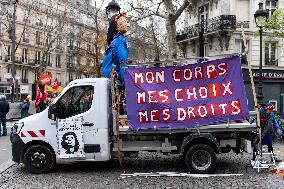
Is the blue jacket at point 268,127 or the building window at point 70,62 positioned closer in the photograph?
the blue jacket at point 268,127

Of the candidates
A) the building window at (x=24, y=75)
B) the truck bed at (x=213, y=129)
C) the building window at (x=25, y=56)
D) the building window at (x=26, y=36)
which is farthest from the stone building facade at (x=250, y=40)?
the building window at (x=24, y=75)

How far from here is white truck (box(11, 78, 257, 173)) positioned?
902cm

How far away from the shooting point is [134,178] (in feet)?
29.1

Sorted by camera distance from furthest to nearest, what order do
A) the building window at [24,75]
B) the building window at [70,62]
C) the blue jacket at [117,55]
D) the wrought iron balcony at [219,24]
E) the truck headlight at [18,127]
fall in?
the building window at [70,62]
the building window at [24,75]
the wrought iron balcony at [219,24]
the blue jacket at [117,55]
the truck headlight at [18,127]

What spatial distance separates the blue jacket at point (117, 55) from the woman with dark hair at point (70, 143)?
1784 mm

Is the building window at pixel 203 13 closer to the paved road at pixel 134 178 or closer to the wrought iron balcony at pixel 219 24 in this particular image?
the wrought iron balcony at pixel 219 24

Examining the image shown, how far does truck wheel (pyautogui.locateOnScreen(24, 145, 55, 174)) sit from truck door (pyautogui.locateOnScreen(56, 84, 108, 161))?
0.83m

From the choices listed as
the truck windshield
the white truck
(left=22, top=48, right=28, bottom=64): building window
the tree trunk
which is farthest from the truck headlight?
(left=22, top=48, right=28, bottom=64): building window

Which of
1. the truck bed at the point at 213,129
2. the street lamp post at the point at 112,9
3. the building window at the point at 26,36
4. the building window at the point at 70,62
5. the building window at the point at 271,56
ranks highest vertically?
the building window at the point at 26,36

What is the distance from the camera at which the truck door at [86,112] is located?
30.0 feet

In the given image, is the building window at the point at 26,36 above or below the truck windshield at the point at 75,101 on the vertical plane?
above

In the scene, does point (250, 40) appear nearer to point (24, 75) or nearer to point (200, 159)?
point (200, 159)

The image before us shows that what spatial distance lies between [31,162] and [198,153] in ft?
12.4

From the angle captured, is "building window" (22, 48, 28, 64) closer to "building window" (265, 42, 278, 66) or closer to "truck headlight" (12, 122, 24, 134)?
"building window" (265, 42, 278, 66)
